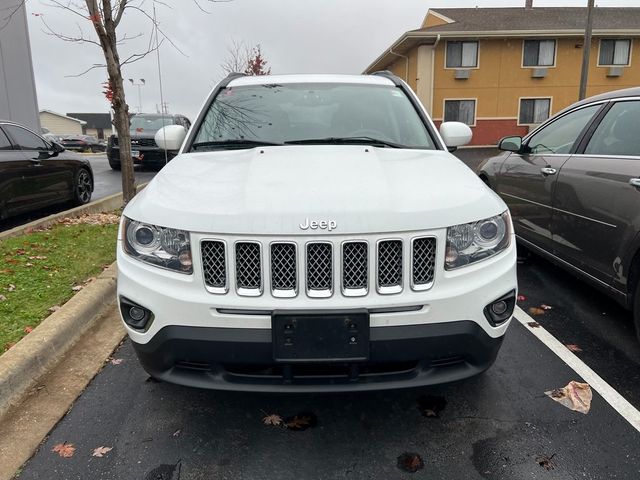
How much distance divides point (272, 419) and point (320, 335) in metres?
0.81

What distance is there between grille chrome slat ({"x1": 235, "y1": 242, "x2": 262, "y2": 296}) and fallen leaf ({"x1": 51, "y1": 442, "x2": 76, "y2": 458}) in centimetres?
115

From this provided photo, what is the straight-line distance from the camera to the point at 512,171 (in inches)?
198

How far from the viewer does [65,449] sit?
239 cm

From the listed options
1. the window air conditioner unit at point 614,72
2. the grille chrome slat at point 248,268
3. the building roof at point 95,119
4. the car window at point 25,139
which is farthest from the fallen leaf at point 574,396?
the building roof at point 95,119

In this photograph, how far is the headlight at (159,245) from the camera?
220cm

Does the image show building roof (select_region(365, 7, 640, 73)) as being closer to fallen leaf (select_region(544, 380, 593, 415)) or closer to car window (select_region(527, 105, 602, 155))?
car window (select_region(527, 105, 602, 155))

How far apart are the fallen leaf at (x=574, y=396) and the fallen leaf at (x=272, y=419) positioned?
1.48 meters

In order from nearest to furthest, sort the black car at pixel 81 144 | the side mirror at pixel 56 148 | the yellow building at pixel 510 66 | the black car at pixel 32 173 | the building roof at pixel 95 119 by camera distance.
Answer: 1. the black car at pixel 32 173
2. the side mirror at pixel 56 148
3. the yellow building at pixel 510 66
4. the black car at pixel 81 144
5. the building roof at pixel 95 119

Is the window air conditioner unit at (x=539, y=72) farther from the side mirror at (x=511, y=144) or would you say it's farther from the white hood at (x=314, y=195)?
the white hood at (x=314, y=195)

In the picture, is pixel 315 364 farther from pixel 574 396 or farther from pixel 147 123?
pixel 147 123

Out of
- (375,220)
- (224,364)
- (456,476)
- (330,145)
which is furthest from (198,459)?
(330,145)

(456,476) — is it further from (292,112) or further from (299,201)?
(292,112)

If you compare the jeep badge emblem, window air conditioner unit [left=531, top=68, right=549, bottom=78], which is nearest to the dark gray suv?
the jeep badge emblem

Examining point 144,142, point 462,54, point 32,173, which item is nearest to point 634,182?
point 32,173
